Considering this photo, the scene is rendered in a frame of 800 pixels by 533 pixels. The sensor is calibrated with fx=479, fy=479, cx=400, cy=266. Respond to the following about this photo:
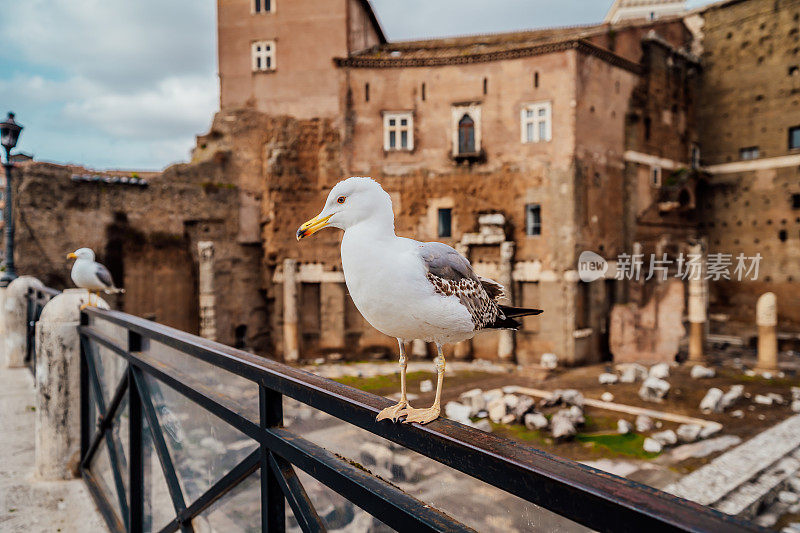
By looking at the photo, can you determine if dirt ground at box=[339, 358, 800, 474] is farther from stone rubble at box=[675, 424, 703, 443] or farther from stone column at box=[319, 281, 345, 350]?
stone column at box=[319, 281, 345, 350]

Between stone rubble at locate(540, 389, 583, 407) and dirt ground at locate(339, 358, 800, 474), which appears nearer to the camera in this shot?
dirt ground at locate(339, 358, 800, 474)

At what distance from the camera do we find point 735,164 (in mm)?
23625

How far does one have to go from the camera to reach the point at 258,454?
2.25 m

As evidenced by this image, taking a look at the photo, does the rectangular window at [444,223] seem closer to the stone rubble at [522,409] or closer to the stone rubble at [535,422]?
the stone rubble at [522,409]

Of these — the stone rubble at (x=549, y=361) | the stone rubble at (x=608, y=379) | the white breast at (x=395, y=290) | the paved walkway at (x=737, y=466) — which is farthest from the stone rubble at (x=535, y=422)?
the white breast at (x=395, y=290)

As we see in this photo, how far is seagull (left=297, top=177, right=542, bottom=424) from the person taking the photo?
184cm

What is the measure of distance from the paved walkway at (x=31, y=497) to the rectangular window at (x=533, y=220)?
52.1 ft

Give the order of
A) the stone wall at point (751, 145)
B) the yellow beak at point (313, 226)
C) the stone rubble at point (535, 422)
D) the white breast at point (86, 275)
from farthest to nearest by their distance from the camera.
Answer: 1. the stone wall at point (751, 145)
2. the stone rubble at point (535, 422)
3. the white breast at point (86, 275)
4. the yellow beak at point (313, 226)

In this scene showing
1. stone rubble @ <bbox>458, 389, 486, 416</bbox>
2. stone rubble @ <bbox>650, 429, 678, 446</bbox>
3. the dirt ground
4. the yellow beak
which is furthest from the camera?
stone rubble @ <bbox>458, 389, 486, 416</bbox>

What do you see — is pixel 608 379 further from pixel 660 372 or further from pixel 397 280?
pixel 397 280

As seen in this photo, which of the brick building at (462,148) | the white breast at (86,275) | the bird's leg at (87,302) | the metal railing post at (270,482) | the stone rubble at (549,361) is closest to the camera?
the metal railing post at (270,482)

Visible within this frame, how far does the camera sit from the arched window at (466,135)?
62.4 feet

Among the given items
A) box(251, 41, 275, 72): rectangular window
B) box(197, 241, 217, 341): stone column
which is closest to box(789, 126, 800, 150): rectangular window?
box(251, 41, 275, 72): rectangular window

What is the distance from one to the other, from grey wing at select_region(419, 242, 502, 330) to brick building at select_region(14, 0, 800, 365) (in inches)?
619
